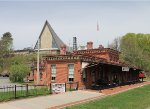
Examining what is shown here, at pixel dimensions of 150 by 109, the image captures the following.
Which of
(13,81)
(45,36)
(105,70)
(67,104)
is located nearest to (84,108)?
(67,104)

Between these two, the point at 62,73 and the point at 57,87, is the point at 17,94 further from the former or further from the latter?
the point at 62,73

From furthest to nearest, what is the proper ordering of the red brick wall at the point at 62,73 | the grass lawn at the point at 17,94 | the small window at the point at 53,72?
the small window at the point at 53,72
the red brick wall at the point at 62,73
the grass lawn at the point at 17,94

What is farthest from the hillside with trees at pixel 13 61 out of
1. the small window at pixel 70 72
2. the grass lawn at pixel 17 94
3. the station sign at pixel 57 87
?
the grass lawn at pixel 17 94

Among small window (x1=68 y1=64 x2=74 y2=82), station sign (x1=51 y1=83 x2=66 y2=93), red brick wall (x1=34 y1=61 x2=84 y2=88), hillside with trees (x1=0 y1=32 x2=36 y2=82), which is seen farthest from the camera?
hillside with trees (x1=0 y1=32 x2=36 y2=82)

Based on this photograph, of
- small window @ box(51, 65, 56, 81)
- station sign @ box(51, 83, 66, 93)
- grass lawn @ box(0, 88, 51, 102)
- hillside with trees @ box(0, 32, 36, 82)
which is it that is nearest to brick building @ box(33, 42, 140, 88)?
small window @ box(51, 65, 56, 81)

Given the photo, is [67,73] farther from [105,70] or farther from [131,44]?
[131,44]

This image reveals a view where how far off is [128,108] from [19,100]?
6.57m

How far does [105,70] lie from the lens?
38312 millimetres

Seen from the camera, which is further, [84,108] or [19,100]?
[19,100]

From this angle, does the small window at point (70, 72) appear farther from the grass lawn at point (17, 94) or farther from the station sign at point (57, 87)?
the grass lawn at point (17, 94)

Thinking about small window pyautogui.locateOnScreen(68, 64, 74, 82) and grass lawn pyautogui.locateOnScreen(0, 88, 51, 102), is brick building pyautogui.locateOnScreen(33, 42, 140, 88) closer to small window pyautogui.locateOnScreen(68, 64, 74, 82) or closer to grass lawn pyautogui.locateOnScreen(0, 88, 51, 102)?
small window pyautogui.locateOnScreen(68, 64, 74, 82)

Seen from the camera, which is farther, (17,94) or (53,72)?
(53,72)

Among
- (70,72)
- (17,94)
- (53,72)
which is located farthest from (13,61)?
(17,94)

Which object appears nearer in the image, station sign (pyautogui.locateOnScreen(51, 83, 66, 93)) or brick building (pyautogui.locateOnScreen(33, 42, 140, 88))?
station sign (pyautogui.locateOnScreen(51, 83, 66, 93))
